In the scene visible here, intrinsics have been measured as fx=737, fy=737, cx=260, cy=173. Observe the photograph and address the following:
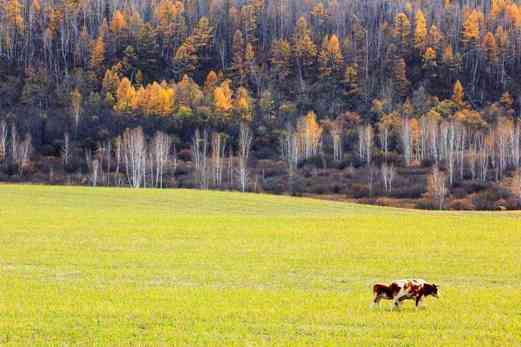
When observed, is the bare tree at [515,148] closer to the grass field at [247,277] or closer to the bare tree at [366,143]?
the bare tree at [366,143]

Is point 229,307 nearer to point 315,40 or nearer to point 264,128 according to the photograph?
point 264,128

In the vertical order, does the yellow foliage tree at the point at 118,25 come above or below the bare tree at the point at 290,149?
above

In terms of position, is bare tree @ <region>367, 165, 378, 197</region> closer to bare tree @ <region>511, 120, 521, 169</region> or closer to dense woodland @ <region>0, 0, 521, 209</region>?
dense woodland @ <region>0, 0, 521, 209</region>

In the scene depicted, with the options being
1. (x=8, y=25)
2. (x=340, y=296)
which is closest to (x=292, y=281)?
(x=340, y=296)

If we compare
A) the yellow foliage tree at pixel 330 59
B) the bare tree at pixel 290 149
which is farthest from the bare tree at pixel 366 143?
the yellow foliage tree at pixel 330 59

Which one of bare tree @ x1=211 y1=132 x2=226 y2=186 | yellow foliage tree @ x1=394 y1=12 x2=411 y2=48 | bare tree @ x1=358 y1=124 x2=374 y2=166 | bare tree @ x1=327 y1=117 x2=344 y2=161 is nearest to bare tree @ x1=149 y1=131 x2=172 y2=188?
bare tree @ x1=211 y1=132 x2=226 y2=186

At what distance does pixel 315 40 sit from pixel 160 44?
31551mm

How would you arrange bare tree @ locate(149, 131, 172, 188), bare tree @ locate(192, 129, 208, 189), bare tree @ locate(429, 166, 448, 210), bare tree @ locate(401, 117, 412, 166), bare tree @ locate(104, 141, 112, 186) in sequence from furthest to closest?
bare tree @ locate(401, 117, 412, 166), bare tree @ locate(104, 141, 112, 186), bare tree @ locate(149, 131, 172, 188), bare tree @ locate(192, 129, 208, 189), bare tree @ locate(429, 166, 448, 210)

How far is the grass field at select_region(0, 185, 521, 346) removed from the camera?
46.0ft

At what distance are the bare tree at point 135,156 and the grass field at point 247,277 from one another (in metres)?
43.5

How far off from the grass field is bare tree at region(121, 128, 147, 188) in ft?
143

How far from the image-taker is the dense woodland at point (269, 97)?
97.4 meters

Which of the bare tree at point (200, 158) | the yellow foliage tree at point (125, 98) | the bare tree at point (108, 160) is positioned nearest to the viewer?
the bare tree at point (200, 158)

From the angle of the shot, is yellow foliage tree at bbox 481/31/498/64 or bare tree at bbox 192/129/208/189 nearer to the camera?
bare tree at bbox 192/129/208/189
